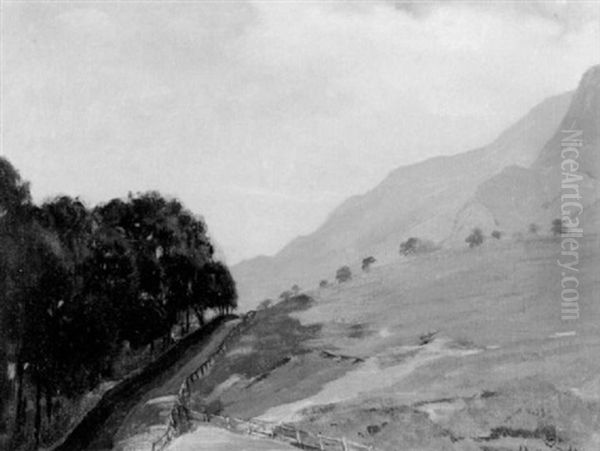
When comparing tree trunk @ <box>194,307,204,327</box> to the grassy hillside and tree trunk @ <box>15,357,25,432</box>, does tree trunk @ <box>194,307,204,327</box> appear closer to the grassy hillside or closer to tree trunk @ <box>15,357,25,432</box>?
the grassy hillside

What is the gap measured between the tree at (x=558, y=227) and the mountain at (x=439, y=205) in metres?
0.77

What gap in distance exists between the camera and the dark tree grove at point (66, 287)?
1159 inches

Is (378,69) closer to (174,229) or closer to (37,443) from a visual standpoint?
(174,229)

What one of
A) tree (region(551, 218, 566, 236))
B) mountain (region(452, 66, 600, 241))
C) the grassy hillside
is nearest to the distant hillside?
mountain (region(452, 66, 600, 241))

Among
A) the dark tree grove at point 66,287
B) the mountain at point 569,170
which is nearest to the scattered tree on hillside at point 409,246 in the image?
the mountain at point 569,170

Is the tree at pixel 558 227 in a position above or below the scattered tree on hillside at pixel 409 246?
below

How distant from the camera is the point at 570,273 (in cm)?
2438

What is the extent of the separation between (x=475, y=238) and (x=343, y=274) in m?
4.60

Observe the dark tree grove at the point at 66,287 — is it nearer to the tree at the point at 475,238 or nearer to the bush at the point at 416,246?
the bush at the point at 416,246

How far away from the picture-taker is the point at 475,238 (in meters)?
33.5

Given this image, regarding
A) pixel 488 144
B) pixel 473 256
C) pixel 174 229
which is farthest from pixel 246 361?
pixel 488 144

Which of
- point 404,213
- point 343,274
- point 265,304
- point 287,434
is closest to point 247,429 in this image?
point 287,434

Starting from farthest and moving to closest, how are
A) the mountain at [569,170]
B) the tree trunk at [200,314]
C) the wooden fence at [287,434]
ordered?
the tree trunk at [200,314]
the wooden fence at [287,434]
the mountain at [569,170]

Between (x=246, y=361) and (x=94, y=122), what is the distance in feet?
31.9
